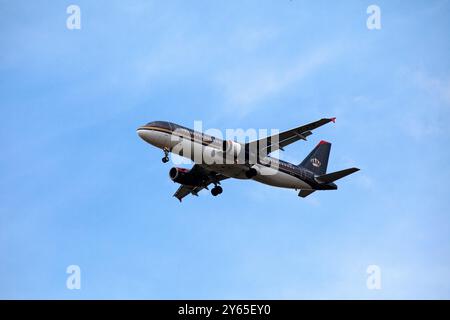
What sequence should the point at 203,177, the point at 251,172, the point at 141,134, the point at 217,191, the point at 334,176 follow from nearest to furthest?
the point at 141,134, the point at 251,172, the point at 334,176, the point at 217,191, the point at 203,177

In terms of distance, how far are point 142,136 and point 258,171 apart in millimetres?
10749

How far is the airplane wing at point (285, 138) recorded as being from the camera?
2355 inches

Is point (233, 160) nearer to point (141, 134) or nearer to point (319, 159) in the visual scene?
point (141, 134)

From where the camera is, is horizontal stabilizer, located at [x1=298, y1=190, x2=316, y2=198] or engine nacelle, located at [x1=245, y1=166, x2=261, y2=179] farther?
horizontal stabilizer, located at [x1=298, y1=190, x2=316, y2=198]

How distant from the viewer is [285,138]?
204ft

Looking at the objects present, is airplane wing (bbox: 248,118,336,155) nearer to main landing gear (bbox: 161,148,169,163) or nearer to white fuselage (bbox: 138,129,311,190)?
white fuselage (bbox: 138,129,311,190)

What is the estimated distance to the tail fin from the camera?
7200 centimetres

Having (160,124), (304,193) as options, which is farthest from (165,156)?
(304,193)

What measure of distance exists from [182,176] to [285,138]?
1110 centimetres

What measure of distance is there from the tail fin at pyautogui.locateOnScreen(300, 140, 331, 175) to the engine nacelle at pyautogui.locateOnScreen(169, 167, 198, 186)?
11373 millimetres

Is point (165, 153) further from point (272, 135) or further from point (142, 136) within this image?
point (272, 135)

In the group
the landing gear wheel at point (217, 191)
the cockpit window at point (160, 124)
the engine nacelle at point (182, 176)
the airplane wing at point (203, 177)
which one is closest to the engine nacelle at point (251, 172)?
the airplane wing at point (203, 177)

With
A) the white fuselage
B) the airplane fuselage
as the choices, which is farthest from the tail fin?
the white fuselage
